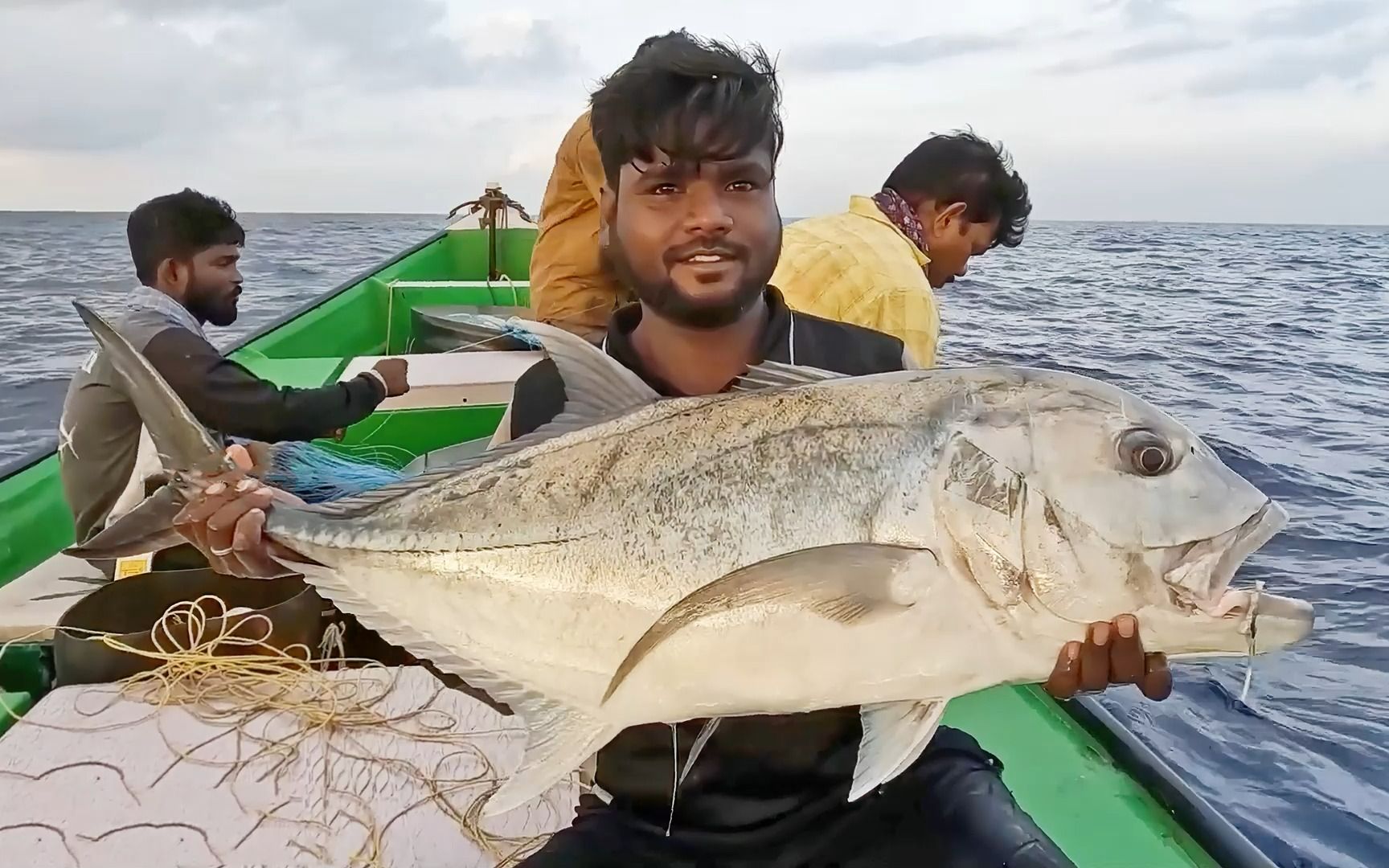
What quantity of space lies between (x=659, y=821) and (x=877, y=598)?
0.81 meters

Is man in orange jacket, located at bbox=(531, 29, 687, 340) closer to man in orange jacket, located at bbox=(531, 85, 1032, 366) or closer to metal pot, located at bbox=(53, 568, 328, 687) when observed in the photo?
man in orange jacket, located at bbox=(531, 85, 1032, 366)

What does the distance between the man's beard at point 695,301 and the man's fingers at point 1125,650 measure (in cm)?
97

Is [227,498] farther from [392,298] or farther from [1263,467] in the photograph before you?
[1263,467]

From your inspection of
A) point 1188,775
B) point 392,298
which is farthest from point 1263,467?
point 392,298

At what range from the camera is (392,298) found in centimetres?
852

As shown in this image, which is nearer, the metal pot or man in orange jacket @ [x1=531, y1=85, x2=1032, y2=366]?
the metal pot

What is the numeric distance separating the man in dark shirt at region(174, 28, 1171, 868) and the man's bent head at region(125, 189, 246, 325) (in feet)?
9.01

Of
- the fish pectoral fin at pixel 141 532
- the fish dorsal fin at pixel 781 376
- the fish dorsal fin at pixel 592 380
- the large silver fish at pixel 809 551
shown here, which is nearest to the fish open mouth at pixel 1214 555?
the large silver fish at pixel 809 551

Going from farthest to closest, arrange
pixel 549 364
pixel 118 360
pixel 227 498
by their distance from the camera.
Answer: pixel 549 364
pixel 118 360
pixel 227 498

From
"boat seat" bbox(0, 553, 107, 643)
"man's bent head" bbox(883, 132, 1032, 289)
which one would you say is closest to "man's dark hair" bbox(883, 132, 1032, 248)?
"man's bent head" bbox(883, 132, 1032, 289)

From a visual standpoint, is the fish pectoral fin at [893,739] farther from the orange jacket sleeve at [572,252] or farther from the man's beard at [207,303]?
the man's beard at [207,303]

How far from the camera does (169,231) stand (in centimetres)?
412

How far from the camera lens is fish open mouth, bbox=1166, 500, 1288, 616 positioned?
1444 mm

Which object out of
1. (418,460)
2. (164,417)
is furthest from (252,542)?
(418,460)
